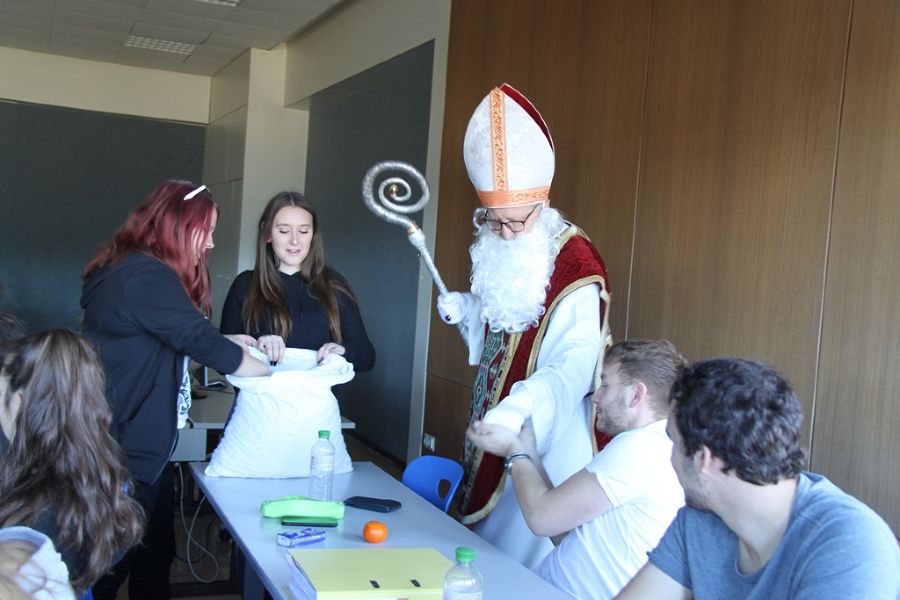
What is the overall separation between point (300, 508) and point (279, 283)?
3.24 ft

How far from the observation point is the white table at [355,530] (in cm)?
183

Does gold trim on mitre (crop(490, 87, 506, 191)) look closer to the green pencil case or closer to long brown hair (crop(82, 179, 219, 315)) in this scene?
long brown hair (crop(82, 179, 219, 315))

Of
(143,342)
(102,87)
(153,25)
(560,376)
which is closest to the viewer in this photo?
(560,376)

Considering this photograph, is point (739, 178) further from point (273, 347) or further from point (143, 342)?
point (143, 342)

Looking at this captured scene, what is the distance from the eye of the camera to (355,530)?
2137 millimetres

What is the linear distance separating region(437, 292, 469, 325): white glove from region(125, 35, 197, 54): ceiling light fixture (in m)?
6.50

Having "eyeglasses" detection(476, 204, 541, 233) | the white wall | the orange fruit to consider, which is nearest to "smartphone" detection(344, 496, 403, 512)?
the orange fruit

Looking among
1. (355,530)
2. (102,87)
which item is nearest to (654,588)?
(355,530)

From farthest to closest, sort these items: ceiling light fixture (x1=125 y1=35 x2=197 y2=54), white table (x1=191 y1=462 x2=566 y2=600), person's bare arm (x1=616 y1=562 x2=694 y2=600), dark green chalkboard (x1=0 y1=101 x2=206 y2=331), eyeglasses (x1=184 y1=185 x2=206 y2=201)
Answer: dark green chalkboard (x1=0 y1=101 x2=206 y2=331) → ceiling light fixture (x1=125 y1=35 x2=197 y2=54) → eyeglasses (x1=184 y1=185 x2=206 y2=201) → white table (x1=191 y1=462 x2=566 y2=600) → person's bare arm (x1=616 y1=562 x2=694 y2=600)

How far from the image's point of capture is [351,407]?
7.02m

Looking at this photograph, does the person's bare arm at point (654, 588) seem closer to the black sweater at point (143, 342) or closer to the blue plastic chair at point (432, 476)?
the blue plastic chair at point (432, 476)

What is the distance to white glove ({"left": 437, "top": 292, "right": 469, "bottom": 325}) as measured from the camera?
274 cm

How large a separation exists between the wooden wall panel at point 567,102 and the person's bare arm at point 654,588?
1792 mm

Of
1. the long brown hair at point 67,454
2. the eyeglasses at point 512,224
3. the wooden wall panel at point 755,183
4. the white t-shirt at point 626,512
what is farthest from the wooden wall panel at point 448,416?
the long brown hair at point 67,454
